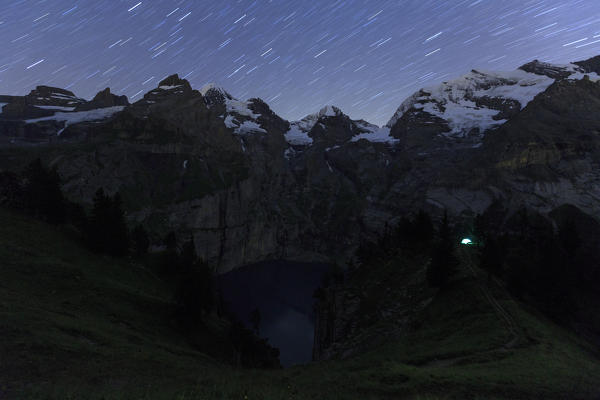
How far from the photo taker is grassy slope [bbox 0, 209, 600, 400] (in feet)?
61.9

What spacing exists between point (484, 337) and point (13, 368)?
36734 millimetres

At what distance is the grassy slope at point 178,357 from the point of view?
18875 millimetres

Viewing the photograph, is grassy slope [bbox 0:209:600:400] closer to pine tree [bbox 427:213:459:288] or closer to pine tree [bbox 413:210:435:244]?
pine tree [bbox 427:213:459:288]

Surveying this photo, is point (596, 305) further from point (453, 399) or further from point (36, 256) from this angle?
point (36, 256)

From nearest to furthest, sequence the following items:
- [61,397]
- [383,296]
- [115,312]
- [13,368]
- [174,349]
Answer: [61,397], [13,368], [174,349], [115,312], [383,296]

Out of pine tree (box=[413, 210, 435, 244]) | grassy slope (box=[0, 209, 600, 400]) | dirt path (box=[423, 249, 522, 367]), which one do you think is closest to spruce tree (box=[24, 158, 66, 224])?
grassy slope (box=[0, 209, 600, 400])

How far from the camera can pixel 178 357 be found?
99.2 feet

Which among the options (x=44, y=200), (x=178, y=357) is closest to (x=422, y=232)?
(x=178, y=357)

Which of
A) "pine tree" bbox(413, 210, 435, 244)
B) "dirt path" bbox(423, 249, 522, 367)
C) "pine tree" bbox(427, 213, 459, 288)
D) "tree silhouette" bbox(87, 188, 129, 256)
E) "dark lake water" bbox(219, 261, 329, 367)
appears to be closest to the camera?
"dirt path" bbox(423, 249, 522, 367)

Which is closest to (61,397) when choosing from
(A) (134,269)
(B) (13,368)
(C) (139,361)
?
(B) (13,368)

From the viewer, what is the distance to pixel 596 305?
7894 cm

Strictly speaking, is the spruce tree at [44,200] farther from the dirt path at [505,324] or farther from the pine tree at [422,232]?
Result: the pine tree at [422,232]

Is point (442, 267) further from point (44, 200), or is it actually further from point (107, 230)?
point (44, 200)

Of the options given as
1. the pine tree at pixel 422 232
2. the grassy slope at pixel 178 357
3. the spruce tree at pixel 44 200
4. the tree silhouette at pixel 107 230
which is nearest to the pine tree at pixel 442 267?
the grassy slope at pixel 178 357
